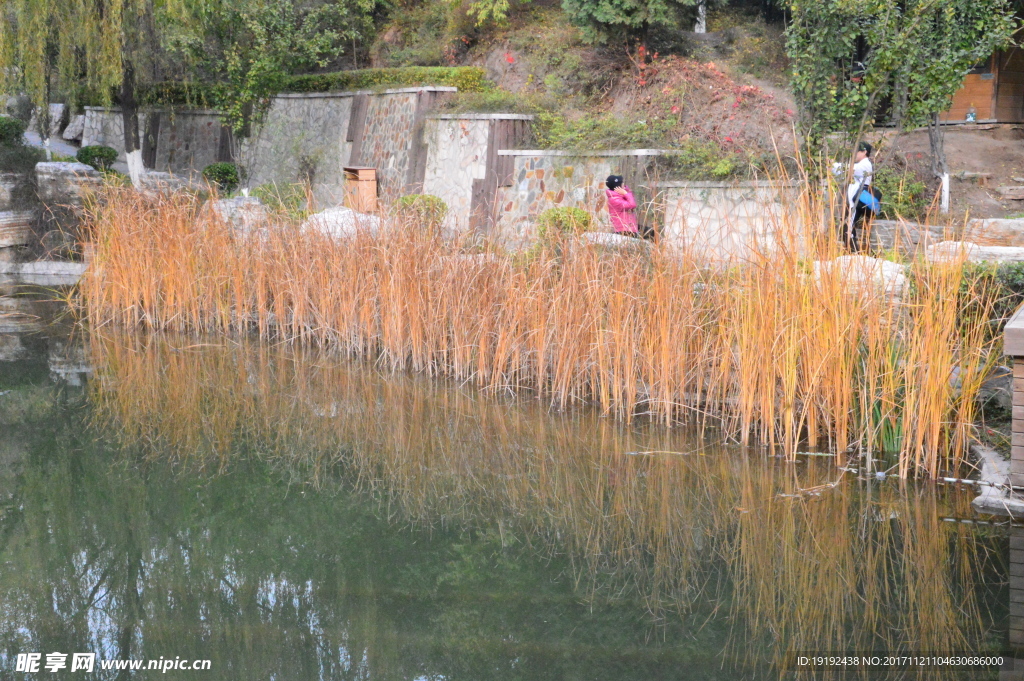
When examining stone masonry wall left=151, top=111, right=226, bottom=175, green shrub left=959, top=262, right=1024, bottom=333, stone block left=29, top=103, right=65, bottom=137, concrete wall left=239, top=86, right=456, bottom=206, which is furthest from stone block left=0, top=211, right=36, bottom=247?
stone block left=29, top=103, right=65, bottom=137

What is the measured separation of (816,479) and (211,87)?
14712 millimetres

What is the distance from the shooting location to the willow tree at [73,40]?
11641 millimetres

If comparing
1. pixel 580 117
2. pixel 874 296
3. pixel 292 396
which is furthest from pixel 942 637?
pixel 580 117

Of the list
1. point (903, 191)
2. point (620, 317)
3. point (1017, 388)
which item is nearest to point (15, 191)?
point (620, 317)

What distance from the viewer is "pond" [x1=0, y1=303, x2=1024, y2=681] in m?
3.03

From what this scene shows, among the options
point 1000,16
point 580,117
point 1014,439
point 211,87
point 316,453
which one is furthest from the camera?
point 211,87

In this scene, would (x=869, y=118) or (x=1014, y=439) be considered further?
(x=869, y=118)

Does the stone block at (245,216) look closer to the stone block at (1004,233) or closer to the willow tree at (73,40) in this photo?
the stone block at (1004,233)

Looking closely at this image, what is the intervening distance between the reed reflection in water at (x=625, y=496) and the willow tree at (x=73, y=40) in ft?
23.7

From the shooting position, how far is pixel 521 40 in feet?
44.8

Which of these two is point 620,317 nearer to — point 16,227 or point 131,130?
point 16,227

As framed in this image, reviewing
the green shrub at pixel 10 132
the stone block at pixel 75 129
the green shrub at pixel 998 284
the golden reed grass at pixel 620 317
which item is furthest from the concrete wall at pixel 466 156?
the stone block at pixel 75 129

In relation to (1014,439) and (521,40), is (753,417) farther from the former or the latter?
(521,40)

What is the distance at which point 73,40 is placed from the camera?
39.3 ft
